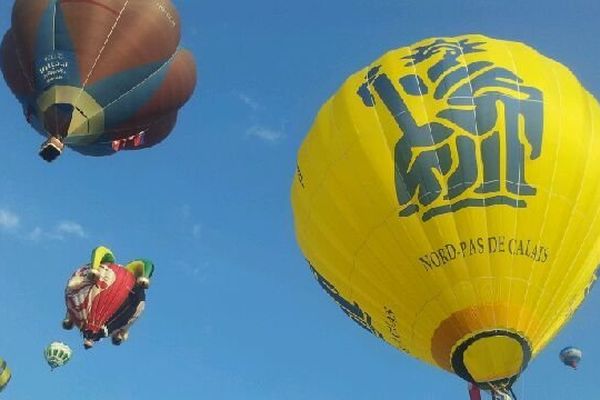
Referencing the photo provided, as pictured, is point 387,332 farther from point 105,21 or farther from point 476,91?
point 105,21

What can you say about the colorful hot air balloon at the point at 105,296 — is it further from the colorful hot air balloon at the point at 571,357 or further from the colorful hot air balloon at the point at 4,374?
the colorful hot air balloon at the point at 571,357

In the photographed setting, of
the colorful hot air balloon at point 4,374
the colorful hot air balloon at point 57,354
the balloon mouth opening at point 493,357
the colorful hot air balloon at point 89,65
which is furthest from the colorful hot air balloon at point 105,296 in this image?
the balloon mouth opening at point 493,357

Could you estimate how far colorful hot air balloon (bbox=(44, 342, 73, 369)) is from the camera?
2105cm

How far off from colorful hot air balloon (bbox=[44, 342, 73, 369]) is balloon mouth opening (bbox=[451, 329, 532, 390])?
13901 mm

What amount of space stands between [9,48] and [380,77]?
850 cm

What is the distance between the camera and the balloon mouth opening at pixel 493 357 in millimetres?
9898

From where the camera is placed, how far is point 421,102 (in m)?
10.9

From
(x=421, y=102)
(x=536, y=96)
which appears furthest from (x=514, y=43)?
(x=421, y=102)

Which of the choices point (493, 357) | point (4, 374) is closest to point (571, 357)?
point (493, 357)

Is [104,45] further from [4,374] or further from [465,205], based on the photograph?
[4,374]

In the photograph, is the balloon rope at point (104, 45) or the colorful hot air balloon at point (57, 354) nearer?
the balloon rope at point (104, 45)

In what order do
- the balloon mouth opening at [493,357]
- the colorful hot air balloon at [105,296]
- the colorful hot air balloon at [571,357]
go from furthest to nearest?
the colorful hot air balloon at [571,357] → the colorful hot air balloon at [105,296] → the balloon mouth opening at [493,357]

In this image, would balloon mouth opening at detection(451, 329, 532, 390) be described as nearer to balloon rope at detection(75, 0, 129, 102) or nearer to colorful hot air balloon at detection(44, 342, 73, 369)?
balloon rope at detection(75, 0, 129, 102)

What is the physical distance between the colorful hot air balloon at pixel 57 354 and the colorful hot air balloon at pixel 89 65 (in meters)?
7.39
